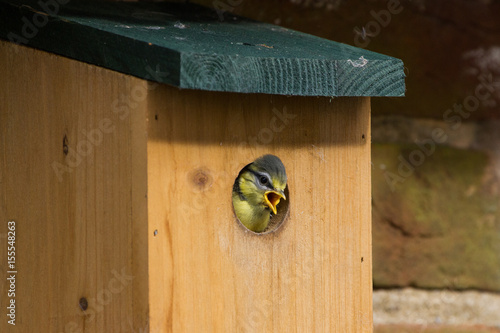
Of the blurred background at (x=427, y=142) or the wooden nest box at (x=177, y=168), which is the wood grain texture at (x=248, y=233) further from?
the blurred background at (x=427, y=142)

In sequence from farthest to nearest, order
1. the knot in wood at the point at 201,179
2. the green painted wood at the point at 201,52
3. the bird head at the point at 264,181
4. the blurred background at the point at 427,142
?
the blurred background at the point at 427,142 → the bird head at the point at 264,181 → the knot in wood at the point at 201,179 → the green painted wood at the point at 201,52

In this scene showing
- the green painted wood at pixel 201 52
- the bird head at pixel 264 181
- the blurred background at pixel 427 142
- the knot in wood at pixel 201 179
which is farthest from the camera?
the blurred background at pixel 427 142

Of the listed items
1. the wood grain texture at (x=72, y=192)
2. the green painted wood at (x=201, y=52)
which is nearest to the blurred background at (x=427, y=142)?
the green painted wood at (x=201, y=52)

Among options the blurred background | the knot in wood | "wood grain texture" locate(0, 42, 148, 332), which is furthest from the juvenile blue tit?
the blurred background

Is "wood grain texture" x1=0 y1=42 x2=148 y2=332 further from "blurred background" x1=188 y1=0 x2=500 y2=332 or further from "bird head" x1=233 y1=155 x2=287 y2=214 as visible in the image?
"blurred background" x1=188 y1=0 x2=500 y2=332

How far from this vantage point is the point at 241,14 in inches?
81.0

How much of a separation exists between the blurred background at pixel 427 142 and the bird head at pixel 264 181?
0.50m

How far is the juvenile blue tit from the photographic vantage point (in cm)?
152


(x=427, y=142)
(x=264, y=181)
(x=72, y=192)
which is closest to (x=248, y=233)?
(x=264, y=181)

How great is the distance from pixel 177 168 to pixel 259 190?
11.3 inches

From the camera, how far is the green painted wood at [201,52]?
1.28m

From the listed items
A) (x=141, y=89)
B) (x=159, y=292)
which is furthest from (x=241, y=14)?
(x=159, y=292)

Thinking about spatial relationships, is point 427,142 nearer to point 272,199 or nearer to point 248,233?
point 272,199

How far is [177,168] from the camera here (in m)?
1.38
